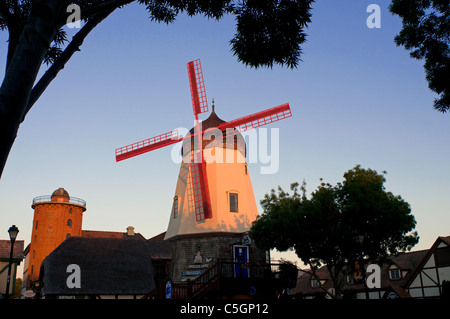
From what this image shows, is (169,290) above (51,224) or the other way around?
the other way around

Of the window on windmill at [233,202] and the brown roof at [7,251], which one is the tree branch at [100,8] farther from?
the brown roof at [7,251]

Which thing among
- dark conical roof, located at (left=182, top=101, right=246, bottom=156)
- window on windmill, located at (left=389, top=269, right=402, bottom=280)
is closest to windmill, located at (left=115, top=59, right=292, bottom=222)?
dark conical roof, located at (left=182, top=101, right=246, bottom=156)

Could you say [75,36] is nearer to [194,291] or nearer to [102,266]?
[194,291]

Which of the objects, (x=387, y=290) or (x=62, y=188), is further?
(x=62, y=188)

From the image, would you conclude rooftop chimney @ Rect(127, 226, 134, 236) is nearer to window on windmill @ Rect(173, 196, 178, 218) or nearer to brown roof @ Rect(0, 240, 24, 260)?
brown roof @ Rect(0, 240, 24, 260)

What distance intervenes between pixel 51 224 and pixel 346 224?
36.5 meters

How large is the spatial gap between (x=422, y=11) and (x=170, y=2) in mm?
6539

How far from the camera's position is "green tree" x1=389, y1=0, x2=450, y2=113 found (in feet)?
33.8

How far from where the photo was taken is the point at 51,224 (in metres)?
47.5

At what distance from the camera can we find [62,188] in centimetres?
5006

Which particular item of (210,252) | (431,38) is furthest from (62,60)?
(210,252)
